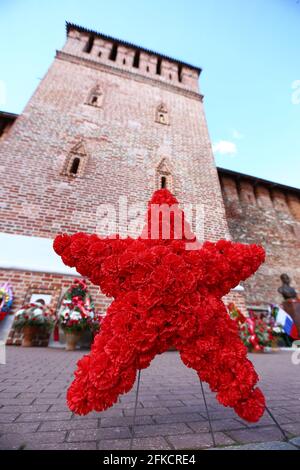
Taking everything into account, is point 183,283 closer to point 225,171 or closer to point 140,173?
point 140,173

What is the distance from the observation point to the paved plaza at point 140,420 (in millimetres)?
1006

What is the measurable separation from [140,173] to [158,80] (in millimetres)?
6260

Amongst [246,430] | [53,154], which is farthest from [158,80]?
[246,430]

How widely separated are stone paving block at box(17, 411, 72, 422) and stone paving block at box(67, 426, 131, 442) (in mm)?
247

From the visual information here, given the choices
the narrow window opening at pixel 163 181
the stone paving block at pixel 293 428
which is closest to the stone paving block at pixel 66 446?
the stone paving block at pixel 293 428

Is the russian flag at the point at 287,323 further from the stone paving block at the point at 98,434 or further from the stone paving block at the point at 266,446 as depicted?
the stone paving block at the point at 98,434

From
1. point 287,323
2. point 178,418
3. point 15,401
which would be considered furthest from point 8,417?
point 287,323

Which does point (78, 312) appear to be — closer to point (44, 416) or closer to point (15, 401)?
point (15, 401)

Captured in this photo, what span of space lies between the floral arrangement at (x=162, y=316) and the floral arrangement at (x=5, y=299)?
12.1 feet

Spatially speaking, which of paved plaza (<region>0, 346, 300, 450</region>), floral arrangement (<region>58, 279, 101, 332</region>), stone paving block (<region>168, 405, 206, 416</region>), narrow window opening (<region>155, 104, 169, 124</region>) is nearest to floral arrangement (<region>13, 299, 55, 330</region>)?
floral arrangement (<region>58, 279, 101, 332</region>)

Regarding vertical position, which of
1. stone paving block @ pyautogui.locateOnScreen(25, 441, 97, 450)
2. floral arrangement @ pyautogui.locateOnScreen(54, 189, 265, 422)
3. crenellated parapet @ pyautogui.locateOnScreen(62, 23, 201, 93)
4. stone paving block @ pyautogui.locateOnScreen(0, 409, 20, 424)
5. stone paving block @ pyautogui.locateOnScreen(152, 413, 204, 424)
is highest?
crenellated parapet @ pyautogui.locateOnScreen(62, 23, 201, 93)

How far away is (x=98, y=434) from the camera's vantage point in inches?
42.8

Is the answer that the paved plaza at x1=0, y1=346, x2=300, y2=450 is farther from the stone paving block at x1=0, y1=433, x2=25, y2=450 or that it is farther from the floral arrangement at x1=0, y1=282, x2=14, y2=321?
the floral arrangement at x1=0, y1=282, x2=14, y2=321

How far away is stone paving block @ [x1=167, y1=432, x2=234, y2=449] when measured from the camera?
0.99 meters
